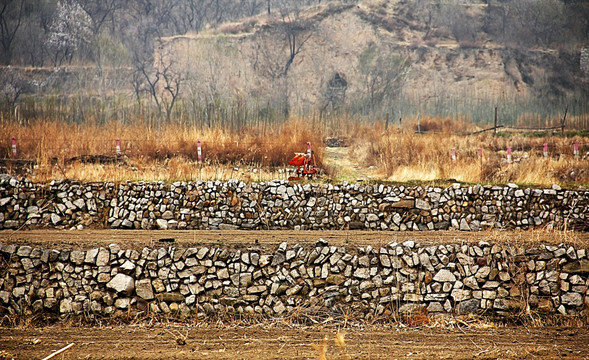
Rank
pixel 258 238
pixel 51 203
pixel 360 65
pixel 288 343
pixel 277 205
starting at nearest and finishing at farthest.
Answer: pixel 288 343 < pixel 258 238 < pixel 277 205 < pixel 51 203 < pixel 360 65

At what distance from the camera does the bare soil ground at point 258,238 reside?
1003 centimetres

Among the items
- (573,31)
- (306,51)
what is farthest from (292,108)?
(573,31)

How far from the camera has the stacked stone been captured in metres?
13.8

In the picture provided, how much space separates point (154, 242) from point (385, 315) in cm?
422

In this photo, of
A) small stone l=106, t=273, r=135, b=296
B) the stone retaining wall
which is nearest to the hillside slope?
the stone retaining wall

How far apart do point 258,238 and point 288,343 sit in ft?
12.0

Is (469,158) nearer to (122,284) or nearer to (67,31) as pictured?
(122,284)

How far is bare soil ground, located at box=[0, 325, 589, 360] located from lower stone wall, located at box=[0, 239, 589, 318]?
0.51m

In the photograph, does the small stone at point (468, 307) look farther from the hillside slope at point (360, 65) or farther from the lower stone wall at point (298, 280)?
the hillside slope at point (360, 65)

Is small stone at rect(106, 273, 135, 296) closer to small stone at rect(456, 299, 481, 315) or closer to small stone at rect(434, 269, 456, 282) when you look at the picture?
small stone at rect(434, 269, 456, 282)

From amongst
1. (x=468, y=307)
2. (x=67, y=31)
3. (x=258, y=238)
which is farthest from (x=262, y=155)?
(x=67, y=31)

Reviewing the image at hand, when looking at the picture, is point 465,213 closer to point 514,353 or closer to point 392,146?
point 514,353

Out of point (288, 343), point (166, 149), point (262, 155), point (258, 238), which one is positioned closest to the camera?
point (288, 343)

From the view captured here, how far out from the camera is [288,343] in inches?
318
